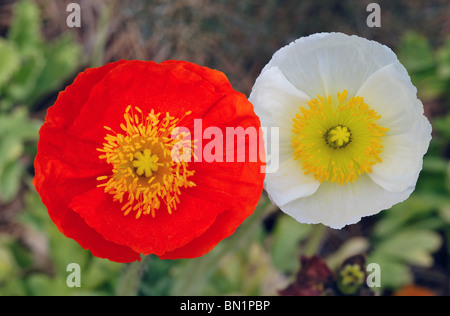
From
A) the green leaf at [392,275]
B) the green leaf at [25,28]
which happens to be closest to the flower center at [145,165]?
the green leaf at [392,275]

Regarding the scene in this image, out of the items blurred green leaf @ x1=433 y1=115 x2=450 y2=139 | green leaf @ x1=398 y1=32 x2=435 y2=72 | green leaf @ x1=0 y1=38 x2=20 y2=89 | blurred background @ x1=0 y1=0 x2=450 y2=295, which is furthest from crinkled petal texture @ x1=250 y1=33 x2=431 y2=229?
green leaf @ x1=0 y1=38 x2=20 y2=89

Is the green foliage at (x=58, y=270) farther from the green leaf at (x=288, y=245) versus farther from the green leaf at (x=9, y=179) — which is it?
the green leaf at (x=288, y=245)

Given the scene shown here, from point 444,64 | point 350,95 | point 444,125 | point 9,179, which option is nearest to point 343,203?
point 350,95

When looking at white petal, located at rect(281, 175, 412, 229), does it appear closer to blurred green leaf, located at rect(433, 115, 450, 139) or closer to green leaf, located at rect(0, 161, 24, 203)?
blurred green leaf, located at rect(433, 115, 450, 139)

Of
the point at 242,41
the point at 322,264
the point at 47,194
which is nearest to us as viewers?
the point at 47,194

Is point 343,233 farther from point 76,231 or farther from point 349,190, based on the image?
point 76,231

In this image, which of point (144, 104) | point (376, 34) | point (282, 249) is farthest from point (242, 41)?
point (144, 104)
